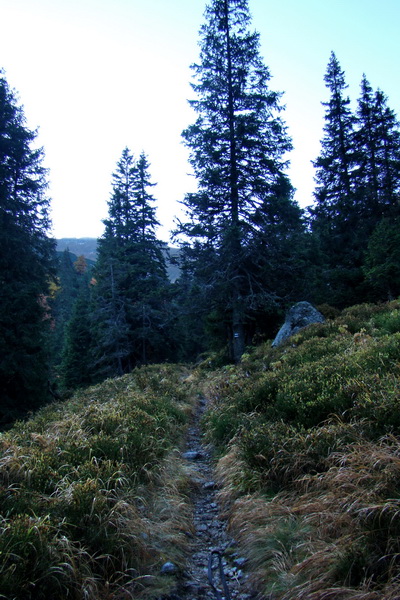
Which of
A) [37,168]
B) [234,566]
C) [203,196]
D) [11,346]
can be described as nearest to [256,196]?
[203,196]

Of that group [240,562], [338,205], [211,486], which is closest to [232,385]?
[211,486]

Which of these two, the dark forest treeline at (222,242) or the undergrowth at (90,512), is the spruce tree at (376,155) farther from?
the undergrowth at (90,512)

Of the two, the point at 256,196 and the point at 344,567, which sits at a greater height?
the point at 256,196

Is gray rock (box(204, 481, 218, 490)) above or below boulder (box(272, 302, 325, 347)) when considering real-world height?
below

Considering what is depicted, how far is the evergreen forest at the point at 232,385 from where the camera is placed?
2.73 m

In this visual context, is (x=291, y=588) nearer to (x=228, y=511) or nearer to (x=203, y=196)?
(x=228, y=511)

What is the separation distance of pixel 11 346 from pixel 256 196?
45.1 ft

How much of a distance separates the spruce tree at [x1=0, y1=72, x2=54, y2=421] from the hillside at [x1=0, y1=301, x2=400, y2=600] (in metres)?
11.1

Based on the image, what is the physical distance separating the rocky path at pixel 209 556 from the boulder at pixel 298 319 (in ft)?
29.1

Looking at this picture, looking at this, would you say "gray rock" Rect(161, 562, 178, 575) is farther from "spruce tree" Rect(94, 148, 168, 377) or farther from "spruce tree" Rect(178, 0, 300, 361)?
"spruce tree" Rect(94, 148, 168, 377)

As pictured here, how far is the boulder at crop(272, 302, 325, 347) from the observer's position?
43.8 feet

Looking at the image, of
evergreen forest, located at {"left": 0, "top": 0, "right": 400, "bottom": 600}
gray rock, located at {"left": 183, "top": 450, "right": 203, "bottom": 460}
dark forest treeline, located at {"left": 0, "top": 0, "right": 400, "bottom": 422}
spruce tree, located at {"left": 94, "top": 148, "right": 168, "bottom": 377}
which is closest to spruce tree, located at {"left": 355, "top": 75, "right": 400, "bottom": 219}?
evergreen forest, located at {"left": 0, "top": 0, "right": 400, "bottom": 600}

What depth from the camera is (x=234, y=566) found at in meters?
3.18

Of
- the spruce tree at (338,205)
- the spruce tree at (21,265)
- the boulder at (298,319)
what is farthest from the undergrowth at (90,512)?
the spruce tree at (338,205)
